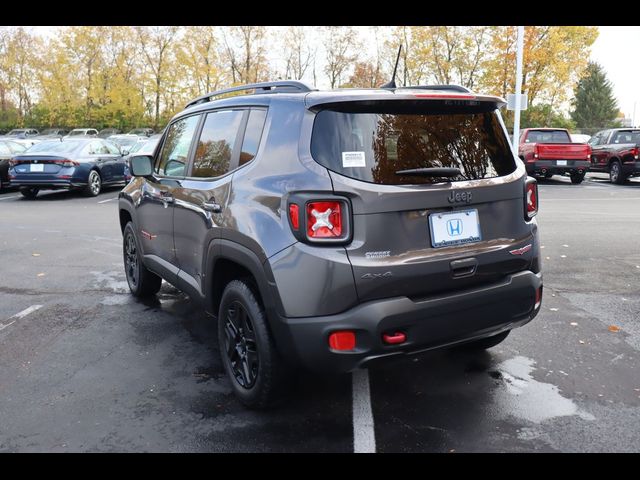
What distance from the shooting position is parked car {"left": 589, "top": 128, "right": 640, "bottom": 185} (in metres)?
18.6

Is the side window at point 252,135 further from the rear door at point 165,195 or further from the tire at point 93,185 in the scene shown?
the tire at point 93,185

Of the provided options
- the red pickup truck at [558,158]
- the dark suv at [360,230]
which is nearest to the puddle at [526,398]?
the dark suv at [360,230]

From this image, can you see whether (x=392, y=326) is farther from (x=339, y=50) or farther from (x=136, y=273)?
(x=339, y=50)

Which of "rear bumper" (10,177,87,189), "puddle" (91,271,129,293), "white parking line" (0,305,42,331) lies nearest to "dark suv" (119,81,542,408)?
"white parking line" (0,305,42,331)

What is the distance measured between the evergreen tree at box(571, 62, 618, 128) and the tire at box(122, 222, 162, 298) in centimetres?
6637

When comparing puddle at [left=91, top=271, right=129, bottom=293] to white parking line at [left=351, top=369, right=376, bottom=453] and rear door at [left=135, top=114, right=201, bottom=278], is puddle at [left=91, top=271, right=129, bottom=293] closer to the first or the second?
rear door at [left=135, top=114, right=201, bottom=278]

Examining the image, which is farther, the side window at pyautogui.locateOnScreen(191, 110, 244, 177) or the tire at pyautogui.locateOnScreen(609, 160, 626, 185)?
the tire at pyautogui.locateOnScreen(609, 160, 626, 185)

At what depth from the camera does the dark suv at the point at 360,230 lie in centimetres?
293

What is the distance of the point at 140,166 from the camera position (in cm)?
486

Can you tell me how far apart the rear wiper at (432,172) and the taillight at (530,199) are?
60 centimetres
